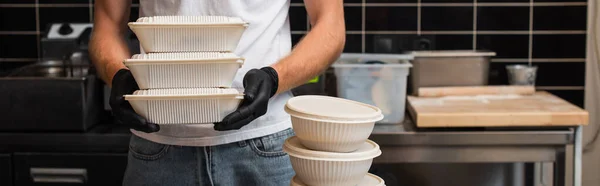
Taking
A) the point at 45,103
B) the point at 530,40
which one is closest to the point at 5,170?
the point at 45,103

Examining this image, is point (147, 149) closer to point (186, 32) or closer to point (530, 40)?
point (186, 32)

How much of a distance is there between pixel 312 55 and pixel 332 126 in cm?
32

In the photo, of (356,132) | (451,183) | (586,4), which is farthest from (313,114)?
(586,4)

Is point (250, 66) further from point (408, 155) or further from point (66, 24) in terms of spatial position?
point (66, 24)

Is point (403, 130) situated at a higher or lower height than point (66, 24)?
lower

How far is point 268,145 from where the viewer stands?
1.43 meters

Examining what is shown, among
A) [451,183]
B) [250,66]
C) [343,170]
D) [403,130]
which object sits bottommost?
[451,183]

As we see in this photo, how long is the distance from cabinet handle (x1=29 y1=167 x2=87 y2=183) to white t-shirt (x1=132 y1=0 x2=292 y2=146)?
109 cm

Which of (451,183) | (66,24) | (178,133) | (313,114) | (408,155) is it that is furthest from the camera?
(66,24)

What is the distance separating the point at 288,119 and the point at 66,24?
1725mm

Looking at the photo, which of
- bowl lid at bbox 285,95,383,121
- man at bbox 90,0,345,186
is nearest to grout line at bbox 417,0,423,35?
man at bbox 90,0,345,186

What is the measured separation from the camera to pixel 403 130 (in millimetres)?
2400

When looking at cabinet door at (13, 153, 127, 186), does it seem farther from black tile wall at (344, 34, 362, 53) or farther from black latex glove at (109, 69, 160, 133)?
black latex glove at (109, 69, 160, 133)

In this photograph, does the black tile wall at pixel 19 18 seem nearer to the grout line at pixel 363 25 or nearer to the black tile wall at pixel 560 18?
the grout line at pixel 363 25
